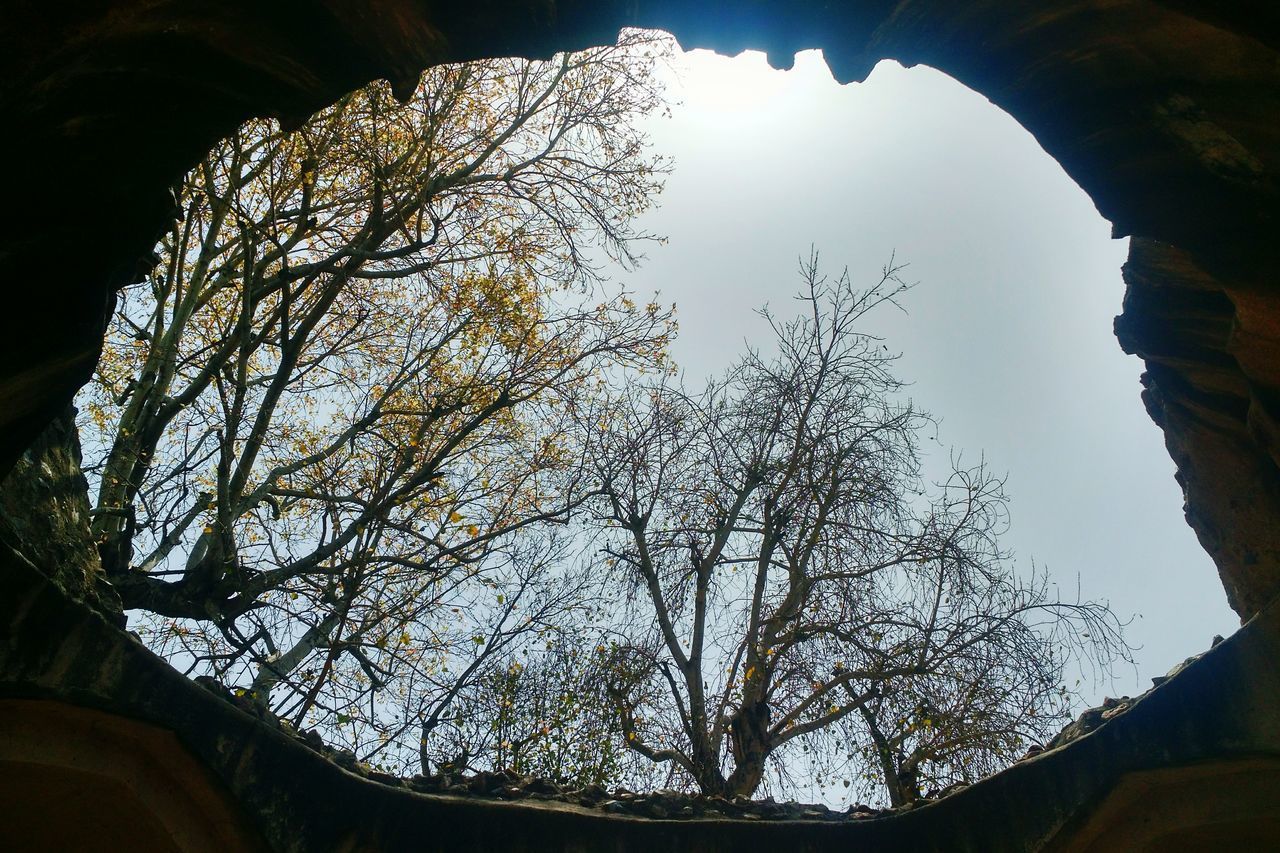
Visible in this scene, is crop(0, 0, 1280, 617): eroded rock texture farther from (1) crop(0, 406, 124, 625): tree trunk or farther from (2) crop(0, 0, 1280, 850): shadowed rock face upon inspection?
(1) crop(0, 406, 124, 625): tree trunk

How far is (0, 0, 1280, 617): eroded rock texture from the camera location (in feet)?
10.7

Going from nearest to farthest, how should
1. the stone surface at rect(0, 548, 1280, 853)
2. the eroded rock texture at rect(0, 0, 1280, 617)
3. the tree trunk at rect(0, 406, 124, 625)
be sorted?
the eroded rock texture at rect(0, 0, 1280, 617)
the tree trunk at rect(0, 406, 124, 625)
the stone surface at rect(0, 548, 1280, 853)

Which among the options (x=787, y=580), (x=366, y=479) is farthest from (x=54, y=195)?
(x=787, y=580)

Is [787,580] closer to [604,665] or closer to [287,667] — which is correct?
[604,665]

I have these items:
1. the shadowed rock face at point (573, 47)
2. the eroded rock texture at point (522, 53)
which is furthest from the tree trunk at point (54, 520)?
the eroded rock texture at point (522, 53)

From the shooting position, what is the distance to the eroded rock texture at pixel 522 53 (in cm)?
326

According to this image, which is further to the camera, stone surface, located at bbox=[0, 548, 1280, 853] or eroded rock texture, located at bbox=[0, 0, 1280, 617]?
stone surface, located at bbox=[0, 548, 1280, 853]

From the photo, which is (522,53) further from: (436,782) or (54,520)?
(436,782)

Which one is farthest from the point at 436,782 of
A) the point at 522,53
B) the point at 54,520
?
the point at 522,53

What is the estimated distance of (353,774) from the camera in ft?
15.6

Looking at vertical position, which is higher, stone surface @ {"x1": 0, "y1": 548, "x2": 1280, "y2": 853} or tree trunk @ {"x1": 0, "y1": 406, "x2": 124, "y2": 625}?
tree trunk @ {"x1": 0, "y1": 406, "x2": 124, "y2": 625}

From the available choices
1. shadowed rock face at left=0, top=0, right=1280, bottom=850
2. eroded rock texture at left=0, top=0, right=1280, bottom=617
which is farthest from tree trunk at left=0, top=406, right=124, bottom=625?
eroded rock texture at left=0, top=0, right=1280, bottom=617

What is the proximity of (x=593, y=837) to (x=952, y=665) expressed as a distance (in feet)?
23.4

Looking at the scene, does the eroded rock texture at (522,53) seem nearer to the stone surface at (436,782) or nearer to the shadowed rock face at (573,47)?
the shadowed rock face at (573,47)
